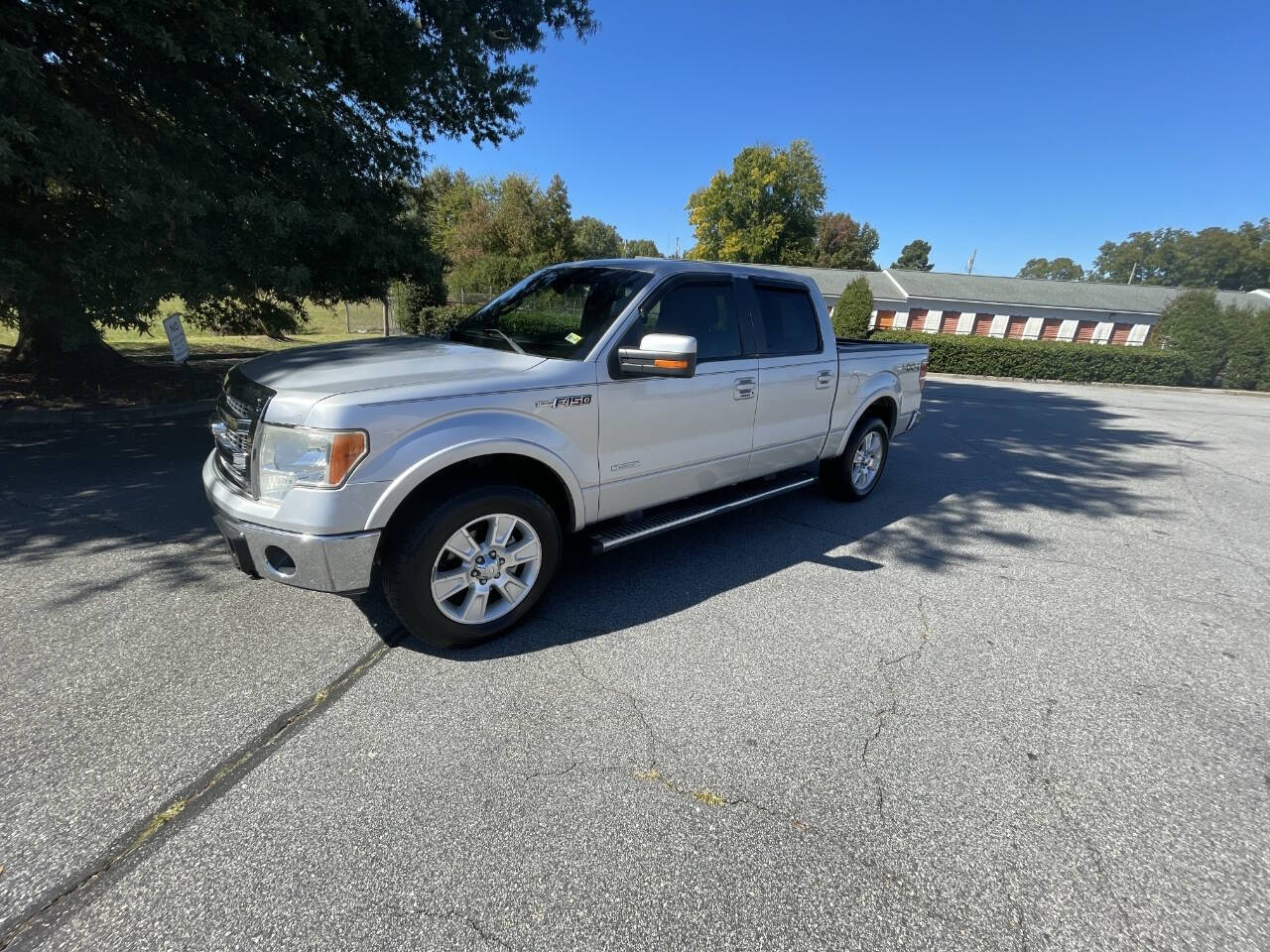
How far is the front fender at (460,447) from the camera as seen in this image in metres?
2.56

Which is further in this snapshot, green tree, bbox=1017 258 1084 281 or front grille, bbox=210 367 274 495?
green tree, bbox=1017 258 1084 281

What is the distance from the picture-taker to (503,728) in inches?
97.0

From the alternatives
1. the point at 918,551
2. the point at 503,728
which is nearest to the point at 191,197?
the point at 503,728

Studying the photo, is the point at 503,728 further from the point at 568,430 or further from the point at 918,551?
the point at 918,551

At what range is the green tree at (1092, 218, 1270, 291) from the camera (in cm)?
8031

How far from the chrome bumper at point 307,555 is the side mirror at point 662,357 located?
5.03 ft

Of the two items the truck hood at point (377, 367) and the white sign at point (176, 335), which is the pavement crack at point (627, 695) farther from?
the white sign at point (176, 335)

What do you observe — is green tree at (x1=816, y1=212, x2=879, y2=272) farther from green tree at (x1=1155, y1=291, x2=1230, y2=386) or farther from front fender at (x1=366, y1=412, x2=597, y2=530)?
front fender at (x1=366, y1=412, x2=597, y2=530)

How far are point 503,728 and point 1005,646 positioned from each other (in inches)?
109

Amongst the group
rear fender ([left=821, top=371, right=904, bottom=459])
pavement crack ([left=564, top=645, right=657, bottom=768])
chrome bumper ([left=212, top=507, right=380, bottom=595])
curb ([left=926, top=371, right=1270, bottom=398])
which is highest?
rear fender ([left=821, top=371, right=904, bottom=459])

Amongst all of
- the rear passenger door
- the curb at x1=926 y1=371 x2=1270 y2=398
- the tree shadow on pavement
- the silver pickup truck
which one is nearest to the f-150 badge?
the silver pickup truck

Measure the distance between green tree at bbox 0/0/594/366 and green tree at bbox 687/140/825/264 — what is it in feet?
147

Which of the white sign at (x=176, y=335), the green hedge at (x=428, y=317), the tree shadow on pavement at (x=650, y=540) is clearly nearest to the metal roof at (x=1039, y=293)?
the green hedge at (x=428, y=317)

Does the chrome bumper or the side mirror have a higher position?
the side mirror
